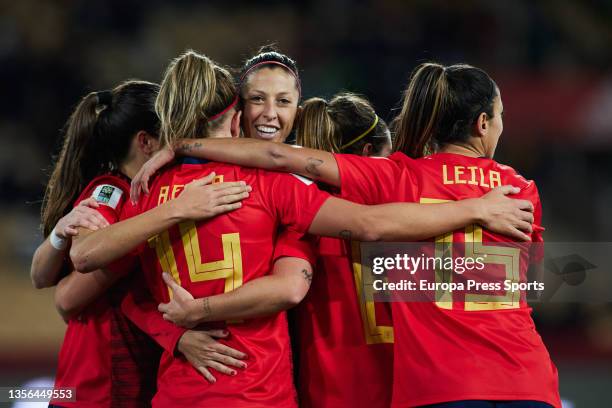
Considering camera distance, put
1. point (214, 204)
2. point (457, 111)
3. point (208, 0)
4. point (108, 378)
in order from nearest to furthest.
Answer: point (214, 204) → point (457, 111) → point (108, 378) → point (208, 0)

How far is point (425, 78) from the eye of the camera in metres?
3.13

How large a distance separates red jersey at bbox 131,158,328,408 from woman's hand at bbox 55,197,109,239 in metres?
0.30

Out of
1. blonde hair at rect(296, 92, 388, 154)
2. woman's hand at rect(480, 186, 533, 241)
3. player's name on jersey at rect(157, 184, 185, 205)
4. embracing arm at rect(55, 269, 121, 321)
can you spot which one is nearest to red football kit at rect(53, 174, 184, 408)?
embracing arm at rect(55, 269, 121, 321)

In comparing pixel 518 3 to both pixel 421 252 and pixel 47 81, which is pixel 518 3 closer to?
pixel 47 81

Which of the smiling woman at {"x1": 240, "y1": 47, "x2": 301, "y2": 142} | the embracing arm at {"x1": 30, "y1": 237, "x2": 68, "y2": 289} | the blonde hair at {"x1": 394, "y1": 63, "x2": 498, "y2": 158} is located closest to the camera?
the blonde hair at {"x1": 394, "y1": 63, "x2": 498, "y2": 158}

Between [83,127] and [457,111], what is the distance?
1.63 meters

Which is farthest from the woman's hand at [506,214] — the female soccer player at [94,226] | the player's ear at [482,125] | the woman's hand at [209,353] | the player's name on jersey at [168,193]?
the female soccer player at [94,226]

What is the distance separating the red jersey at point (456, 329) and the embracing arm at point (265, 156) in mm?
64

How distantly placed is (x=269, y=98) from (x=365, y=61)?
25.4ft

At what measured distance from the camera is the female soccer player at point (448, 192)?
279 cm

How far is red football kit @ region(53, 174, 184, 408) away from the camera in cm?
337

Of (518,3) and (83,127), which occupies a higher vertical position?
(518,3)

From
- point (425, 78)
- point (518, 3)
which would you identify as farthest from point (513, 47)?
point (425, 78)

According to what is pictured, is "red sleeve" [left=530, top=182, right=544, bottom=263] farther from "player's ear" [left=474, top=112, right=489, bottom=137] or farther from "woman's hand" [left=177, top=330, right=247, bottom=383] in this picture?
"woman's hand" [left=177, top=330, right=247, bottom=383]
